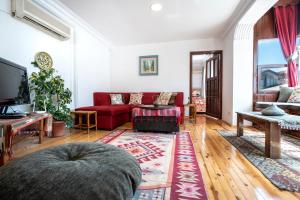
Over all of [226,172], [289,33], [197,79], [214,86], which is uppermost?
[289,33]

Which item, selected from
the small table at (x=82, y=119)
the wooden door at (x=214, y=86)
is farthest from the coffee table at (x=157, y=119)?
the wooden door at (x=214, y=86)

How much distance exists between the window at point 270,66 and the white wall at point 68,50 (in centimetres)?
441

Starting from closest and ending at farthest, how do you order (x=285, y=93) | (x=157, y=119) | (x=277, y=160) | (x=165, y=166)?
1. (x=165, y=166)
2. (x=277, y=160)
3. (x=157, y=119)
4. (x=285, y=93)

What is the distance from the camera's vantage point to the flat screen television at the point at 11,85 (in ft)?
6.15

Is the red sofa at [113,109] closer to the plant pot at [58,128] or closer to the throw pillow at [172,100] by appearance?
the throw pillow at [172,100]

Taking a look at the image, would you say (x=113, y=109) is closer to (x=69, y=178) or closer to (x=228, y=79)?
(x=69, y=178)

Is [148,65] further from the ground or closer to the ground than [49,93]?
further from the ground

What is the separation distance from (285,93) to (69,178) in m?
4.46

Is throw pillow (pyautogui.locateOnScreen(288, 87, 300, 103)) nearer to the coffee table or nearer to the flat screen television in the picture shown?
the coffee table

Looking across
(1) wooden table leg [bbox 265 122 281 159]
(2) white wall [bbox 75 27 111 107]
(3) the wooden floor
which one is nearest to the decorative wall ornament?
(2) white wall [bbox 75 27 111 107]

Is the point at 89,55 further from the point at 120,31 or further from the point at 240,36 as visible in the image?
the point at 240,36

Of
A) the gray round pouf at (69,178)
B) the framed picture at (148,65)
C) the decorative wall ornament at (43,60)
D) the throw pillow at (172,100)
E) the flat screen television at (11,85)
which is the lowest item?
the gray round pouf at (69,178)

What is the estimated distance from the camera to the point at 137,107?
3623 millimetres

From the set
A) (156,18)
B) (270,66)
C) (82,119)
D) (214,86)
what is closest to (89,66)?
(82,119)
